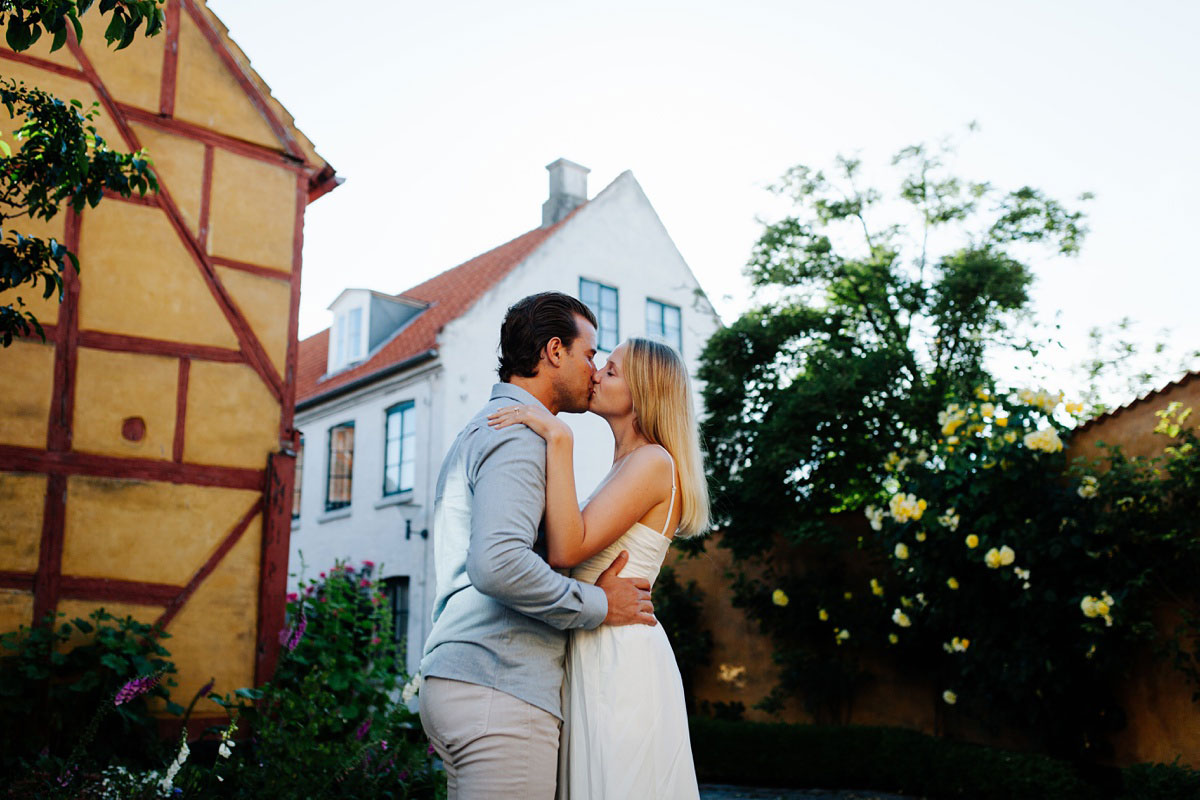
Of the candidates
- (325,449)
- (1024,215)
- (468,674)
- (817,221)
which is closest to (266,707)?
(468,674)

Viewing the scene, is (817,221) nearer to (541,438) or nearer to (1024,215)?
(1024,215)

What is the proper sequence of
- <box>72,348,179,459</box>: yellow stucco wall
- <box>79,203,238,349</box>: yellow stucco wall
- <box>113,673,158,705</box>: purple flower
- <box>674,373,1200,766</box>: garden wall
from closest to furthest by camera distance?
<box>113,673,158,705</box>: purple flower, <box>72,348,179,459</box>: yellow stucco wall, <box>79,203,238,349</box>: yellow stucco wall, <box>674,373,1200,766</box>: garden wall

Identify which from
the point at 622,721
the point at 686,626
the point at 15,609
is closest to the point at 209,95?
the point at 15,609

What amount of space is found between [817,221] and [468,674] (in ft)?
36.1

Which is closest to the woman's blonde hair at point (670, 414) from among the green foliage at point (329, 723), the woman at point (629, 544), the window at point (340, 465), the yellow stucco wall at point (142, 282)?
the woman at point (629, 544)

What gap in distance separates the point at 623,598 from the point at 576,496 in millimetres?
408

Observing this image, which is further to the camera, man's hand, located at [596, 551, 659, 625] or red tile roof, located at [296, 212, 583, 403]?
red tile roof, located at [296, 212, 583, 403]

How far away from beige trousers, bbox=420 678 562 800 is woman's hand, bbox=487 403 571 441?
0.67 m

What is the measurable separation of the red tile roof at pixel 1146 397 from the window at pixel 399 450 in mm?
10375

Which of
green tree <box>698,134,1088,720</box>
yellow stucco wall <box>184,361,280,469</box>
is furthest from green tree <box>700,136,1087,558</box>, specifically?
yellow stucco wall <box>184,361,280,469</box>

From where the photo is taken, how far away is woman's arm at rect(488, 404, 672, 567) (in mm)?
2658

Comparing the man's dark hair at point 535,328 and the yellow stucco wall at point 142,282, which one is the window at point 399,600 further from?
the man's dark hair at point 535,328

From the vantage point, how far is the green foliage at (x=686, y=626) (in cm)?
1296

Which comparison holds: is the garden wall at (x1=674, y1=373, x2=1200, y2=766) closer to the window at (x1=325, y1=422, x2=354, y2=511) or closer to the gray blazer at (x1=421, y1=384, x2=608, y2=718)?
the gray blazer at (x1=421, y1=384, x2=608, y2=718)
